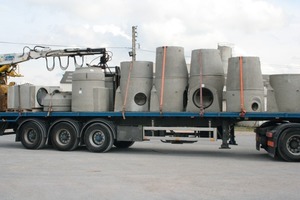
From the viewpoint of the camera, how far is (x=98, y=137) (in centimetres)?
1517

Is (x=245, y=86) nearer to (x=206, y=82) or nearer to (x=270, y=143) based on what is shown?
(x=206, y=82)

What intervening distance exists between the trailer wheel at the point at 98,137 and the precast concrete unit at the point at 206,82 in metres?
2.85

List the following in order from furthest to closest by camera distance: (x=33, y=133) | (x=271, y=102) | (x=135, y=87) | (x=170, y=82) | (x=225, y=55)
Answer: (x=33, y=133) → (x=225, y=55) → (x=135, y=87) → (x=170, y=82) → (x=271, y=102)

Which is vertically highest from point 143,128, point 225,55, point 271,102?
point 225,55

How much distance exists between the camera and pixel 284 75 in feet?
44.5

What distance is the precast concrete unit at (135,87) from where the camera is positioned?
49.4 ft

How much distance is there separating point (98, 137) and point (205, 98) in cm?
386

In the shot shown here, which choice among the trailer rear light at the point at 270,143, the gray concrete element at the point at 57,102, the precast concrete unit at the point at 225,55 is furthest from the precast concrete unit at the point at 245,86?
the gray concrete element at the point at 57,102

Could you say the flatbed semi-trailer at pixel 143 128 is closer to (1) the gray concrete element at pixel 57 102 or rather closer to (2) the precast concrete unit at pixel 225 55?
(1) the gray concrete element at pixel 57 102

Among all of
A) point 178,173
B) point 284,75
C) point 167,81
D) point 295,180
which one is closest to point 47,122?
point 167,81

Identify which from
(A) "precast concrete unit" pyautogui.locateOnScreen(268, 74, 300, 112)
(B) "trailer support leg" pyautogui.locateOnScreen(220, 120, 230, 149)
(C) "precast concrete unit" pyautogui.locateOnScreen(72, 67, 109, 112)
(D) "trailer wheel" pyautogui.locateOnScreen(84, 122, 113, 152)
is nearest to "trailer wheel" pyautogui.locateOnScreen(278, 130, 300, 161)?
(A) "precast concrete unit" pyautogui.locateOnScreen(268, 74, 300, 112)

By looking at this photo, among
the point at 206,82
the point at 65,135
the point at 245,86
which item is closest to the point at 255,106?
the point at 245,86

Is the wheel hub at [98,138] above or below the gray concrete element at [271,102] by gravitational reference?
below

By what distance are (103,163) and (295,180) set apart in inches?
200
